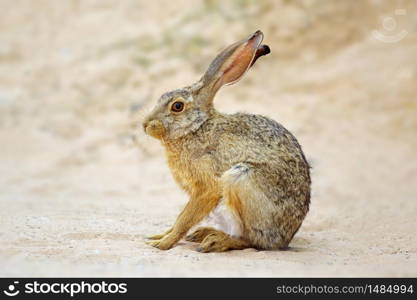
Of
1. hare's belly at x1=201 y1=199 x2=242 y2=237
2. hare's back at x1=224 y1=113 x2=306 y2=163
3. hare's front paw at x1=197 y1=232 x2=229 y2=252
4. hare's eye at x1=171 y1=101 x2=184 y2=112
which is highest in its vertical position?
hare's eye at x1=171 y1=101 x2=184 y2=112

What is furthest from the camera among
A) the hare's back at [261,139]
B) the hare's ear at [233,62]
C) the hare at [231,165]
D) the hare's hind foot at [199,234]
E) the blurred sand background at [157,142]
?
the hare's hind foot at [199,234]

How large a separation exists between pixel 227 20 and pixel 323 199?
5207 mm

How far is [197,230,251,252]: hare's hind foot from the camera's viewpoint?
18.8 ft

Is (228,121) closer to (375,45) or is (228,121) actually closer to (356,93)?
(356,93)

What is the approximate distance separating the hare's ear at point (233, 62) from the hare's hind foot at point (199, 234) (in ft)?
3.91

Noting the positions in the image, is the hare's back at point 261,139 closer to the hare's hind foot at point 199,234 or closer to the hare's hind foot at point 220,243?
the hare's hind foot at point 220,243

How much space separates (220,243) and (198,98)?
4.07ft

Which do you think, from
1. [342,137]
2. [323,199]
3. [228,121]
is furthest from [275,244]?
[342,137]

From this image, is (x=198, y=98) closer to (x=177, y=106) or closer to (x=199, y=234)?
(x=177, y=106)

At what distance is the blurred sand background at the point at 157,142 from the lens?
561 centimetres

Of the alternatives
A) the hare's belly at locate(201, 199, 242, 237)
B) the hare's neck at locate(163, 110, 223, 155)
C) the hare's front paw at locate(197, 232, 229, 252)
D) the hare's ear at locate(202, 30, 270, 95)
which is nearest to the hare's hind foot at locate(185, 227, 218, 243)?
the hare's belly at locate(201, 199, 242, 237)

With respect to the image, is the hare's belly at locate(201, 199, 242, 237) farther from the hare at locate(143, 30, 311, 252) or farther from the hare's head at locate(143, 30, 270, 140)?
the hare's head at locate(143, 30, 270, 140)

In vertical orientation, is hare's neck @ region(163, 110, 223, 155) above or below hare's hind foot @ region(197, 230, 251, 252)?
above

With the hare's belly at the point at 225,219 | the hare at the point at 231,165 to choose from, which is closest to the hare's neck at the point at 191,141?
the hare at the point at 231,165
